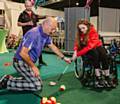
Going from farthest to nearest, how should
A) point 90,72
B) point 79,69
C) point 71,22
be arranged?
point 71,22 → point 79,69 → point 90,72

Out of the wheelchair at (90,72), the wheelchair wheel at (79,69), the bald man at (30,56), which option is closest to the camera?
Answer: the bald man at (30,56)

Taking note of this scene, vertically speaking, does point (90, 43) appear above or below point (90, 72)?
above

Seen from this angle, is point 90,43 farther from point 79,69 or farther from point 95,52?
point 79,69

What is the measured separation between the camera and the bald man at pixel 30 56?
363 cm

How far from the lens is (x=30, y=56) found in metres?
3.88

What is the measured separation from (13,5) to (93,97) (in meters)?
12.6

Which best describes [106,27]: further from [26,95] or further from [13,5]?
[26,95]

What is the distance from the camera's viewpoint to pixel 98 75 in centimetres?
428

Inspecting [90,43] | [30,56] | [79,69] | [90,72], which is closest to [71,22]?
[79,69]

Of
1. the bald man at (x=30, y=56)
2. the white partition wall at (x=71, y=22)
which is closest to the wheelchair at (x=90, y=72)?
the bald man at (x=30, y=56)

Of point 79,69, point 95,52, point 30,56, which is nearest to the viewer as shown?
point 30,56

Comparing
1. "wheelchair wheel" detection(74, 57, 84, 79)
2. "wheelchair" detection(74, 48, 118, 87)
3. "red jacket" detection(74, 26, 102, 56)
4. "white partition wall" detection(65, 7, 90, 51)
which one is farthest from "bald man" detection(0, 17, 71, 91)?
"white partition wall" detection(65, 7, 90, 51)

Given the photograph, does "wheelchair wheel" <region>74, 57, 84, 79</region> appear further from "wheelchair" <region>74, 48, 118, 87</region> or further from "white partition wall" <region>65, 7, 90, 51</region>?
"white partition wall" <region>65, 7, 90, 51</region>

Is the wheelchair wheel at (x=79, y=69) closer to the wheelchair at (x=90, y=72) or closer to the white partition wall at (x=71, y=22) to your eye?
the wheelchair at (x=90, y=72)
